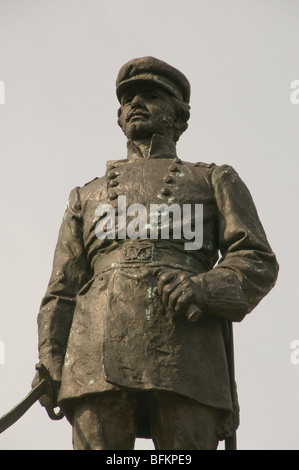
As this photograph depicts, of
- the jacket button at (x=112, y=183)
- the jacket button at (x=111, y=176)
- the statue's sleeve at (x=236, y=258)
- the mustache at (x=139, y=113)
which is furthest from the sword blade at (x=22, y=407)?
the mustache at (x=139, y=113)

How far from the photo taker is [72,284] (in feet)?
40.6

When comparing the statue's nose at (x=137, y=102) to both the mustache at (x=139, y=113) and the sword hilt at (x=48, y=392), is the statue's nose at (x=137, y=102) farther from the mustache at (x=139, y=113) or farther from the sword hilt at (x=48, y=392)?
→ the sword hilt at (x=48, y=392)

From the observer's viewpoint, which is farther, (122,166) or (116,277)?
(122,166)

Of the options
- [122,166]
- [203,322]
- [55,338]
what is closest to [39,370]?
[55,338]

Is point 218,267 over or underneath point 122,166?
underneath

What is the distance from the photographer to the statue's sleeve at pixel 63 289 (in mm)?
11945

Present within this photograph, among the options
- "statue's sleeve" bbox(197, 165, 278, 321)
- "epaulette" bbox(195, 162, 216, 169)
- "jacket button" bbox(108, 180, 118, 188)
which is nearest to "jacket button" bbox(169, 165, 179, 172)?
"epaulette" bbox(195, 162, 216, 169)

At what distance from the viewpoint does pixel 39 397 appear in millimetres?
11664

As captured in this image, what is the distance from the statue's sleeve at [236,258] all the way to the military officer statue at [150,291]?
0.04 ft

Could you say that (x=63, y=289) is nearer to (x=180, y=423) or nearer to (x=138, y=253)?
(x=138, y=253)

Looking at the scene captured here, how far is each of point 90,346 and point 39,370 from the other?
0.60 metres

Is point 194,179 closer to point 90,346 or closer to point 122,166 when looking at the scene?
point 122,166

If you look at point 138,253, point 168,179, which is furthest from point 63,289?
point 168,179

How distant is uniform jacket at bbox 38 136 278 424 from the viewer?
36.6 feet
